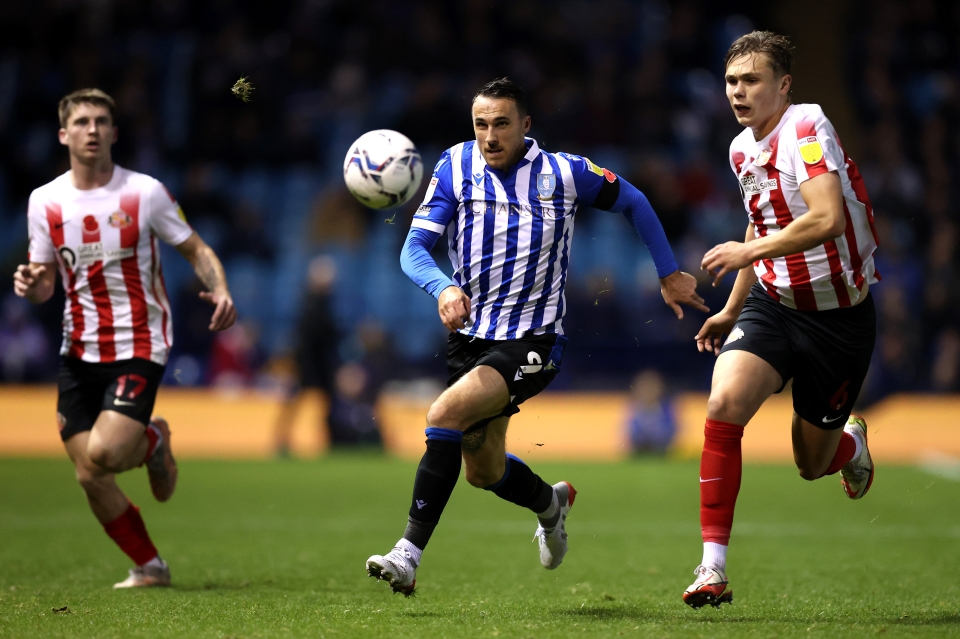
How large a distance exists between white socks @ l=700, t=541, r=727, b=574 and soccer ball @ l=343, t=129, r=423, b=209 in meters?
2.26

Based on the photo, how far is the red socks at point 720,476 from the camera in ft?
15.2

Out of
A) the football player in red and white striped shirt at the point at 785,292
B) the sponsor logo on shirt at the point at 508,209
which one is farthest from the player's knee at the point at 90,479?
the football player in red and white striped shirt at the point at 785,292

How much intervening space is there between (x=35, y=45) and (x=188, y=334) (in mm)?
6786

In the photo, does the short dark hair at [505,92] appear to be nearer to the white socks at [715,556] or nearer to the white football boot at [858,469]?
the white socks at [715,556]

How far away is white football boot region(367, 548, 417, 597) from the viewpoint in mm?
4469

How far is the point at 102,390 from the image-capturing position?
5.90 m

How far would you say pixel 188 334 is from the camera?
1551 centimetres

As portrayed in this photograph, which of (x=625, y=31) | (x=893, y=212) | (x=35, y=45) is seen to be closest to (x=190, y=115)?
(x=35, y=45)

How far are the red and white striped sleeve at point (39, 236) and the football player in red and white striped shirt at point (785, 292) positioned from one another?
3535 millimetres

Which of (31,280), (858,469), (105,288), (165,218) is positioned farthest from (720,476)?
(31,280)

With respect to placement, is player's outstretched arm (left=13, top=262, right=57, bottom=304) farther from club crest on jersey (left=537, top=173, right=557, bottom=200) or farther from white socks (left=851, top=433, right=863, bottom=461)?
white socks (left=851, top=433, right=863, bottom=461)

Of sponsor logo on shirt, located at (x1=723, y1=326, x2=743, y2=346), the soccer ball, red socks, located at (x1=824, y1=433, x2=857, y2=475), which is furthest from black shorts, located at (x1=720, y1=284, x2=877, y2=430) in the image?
the soccer ball

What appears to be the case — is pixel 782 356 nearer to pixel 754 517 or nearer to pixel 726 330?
pixel 726 330

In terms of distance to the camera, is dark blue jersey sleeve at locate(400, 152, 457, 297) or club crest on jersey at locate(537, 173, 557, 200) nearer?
dark blue jersey sleeve at locate(400, 152, 457, 297)
